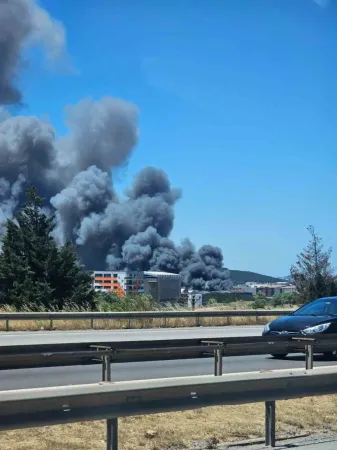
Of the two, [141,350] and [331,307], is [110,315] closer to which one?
[331,307]

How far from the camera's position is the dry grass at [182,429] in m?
6.48

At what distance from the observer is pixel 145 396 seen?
18.1 ft

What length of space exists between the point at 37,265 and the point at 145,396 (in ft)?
99.4

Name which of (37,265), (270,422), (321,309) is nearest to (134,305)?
(37,265)

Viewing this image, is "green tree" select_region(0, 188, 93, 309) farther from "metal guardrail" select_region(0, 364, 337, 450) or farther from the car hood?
"metal guardrail" select_region(0, 364, 337, 450)

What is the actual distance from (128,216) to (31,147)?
65.6 feet

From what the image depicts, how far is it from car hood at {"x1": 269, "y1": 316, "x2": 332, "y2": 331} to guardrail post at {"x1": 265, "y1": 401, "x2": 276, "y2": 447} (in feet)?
26.1

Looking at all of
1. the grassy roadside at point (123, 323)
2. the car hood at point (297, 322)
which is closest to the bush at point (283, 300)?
the grassy roadside at point (123, 323)

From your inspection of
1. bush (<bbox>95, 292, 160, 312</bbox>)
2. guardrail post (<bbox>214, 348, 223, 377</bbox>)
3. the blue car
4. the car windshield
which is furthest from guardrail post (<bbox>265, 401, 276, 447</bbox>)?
bush (<bbox>95, 292, 160, 312</bbox>)

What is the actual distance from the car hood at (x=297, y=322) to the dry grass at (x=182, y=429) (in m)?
5.78

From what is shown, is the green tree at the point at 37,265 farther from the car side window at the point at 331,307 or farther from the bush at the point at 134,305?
the car side window at the point at 331,307

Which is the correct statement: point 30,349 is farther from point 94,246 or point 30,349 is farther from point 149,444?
point 94,246

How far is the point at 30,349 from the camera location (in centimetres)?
860

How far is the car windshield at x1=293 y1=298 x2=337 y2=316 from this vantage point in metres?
15.3
